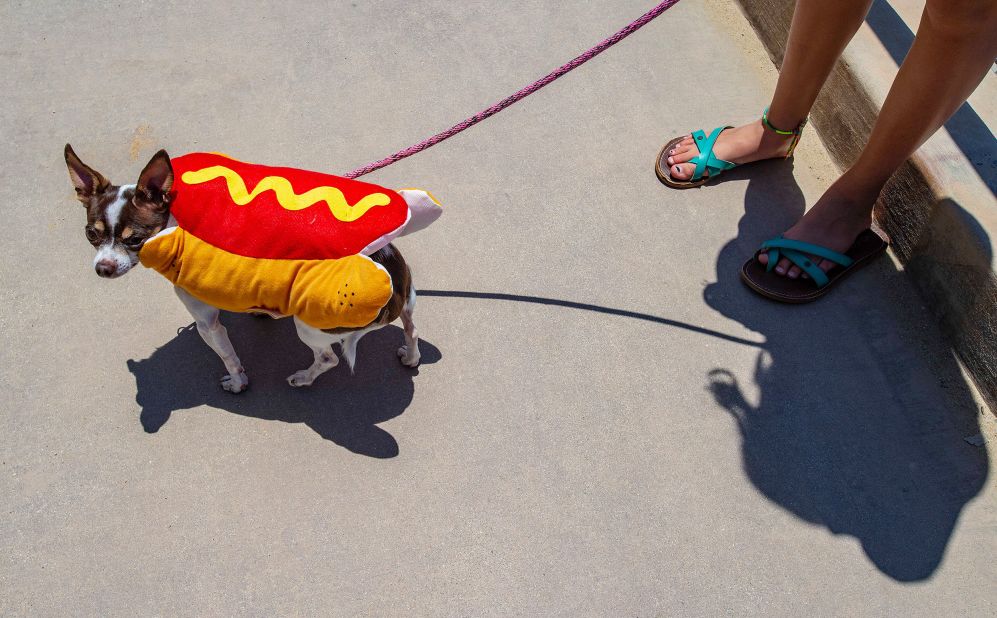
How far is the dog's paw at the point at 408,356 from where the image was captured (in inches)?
117

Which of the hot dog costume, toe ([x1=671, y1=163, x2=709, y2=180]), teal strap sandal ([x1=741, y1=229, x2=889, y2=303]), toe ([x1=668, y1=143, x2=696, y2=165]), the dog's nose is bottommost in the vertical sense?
teal strap sandal ([x1=741, y1=229, x2=889, y2=303])

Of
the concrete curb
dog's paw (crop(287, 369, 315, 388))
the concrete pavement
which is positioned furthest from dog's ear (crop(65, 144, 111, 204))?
the concrete curb

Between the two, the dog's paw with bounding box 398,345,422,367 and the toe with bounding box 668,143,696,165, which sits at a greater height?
the toe with bounding box 668,143,696,165

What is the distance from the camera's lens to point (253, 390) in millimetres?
2951

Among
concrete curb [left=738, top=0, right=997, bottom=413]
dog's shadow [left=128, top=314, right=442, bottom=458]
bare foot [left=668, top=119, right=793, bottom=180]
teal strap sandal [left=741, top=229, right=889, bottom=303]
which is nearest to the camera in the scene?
dog's shadow [left=128, top=314, right=442, bottom=458]

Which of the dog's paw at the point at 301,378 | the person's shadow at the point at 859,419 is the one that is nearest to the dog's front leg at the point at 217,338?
the dog's paw at the point at 301,378

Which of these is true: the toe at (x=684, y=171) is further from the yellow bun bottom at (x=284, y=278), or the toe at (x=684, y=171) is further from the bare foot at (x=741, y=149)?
the yellow bun bottom at (x=284, y=278)

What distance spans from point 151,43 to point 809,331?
11.8ft

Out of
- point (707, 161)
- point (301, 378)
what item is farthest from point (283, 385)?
point (707, 161)

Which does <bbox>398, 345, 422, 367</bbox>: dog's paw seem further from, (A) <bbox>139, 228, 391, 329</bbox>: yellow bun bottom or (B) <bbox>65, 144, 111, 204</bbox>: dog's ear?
(B) <bbox>65, 144, 111, 204</bbox>: dog's ear

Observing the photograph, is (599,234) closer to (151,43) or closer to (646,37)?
(646,37)

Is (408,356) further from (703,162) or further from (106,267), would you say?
(703,162)

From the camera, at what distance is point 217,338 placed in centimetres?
Result: 273

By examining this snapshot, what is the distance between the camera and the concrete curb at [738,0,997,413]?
2994 mm
